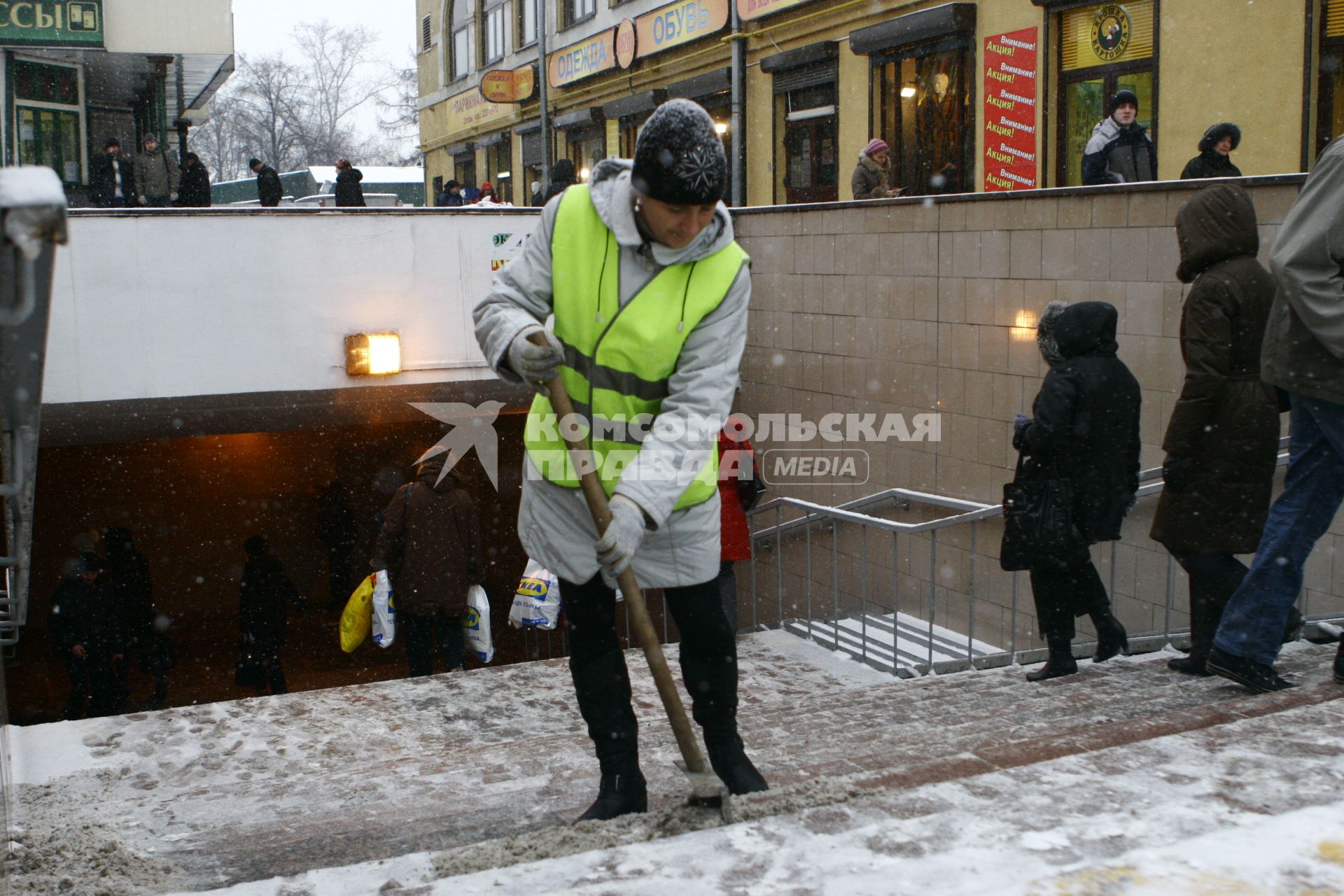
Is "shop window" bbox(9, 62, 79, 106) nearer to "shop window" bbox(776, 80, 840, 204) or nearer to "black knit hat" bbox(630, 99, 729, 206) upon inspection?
"shop window" bbox(776, 80, 840, 204)

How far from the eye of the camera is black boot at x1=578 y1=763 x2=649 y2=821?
259cm

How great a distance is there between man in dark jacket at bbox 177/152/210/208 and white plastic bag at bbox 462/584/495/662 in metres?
7.86

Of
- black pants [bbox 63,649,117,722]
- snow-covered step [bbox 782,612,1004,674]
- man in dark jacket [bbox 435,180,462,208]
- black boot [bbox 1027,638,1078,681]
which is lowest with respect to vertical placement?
black pants [bbox 63,649,117,722]

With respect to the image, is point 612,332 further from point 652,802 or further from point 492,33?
point 492,33

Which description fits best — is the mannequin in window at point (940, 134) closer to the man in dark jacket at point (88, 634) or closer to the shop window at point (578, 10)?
the man in dark jacket at point (88, 634)

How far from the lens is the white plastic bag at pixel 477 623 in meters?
6.47

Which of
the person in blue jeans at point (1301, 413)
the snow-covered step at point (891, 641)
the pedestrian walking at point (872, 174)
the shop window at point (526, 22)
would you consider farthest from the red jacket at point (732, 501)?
the shop window at point (526, 22)

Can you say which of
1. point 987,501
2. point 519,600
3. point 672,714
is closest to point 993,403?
point 987,501

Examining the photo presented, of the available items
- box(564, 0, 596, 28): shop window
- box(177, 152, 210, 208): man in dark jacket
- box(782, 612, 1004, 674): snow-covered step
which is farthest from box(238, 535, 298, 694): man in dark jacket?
box(564, 0, 596, 28): shop window

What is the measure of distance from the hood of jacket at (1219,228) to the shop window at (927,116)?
302 inches

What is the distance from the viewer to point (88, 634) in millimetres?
7719

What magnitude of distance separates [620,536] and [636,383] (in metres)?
0.37

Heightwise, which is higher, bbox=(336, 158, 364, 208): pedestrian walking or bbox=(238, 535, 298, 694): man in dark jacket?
bbox=(336, 158, 364, 208): pedestrian walking

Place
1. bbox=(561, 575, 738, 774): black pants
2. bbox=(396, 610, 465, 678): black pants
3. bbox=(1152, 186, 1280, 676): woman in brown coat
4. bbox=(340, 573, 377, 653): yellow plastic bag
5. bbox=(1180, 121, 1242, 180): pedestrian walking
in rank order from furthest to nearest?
bbox=(1180, 121, 1242, 180): pedestrian walking, bbox=(396, 610, 465, 678): black pants, bbox=(340, 573, 377, 653): yellow plastic bag, bbox=(1152, 186, 1280, 676): woman in brown coat, bbox=(561, 575, 738, 774): black pants
